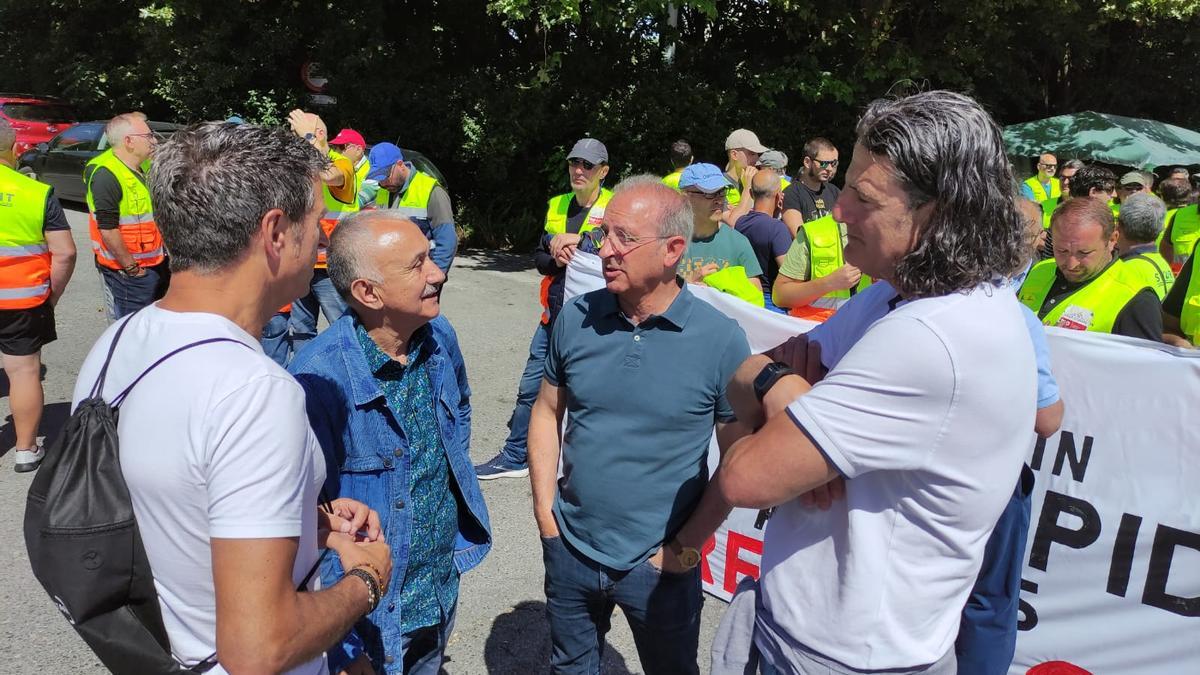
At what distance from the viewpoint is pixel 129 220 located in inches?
230

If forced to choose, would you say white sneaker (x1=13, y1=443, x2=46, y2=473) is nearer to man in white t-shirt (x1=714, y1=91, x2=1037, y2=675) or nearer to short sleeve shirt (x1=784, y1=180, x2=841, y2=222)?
man in white t-shirt (x1=714, y1=91, x2=1037, y2=675)

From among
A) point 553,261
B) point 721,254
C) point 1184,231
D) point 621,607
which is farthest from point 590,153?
point 1184,231

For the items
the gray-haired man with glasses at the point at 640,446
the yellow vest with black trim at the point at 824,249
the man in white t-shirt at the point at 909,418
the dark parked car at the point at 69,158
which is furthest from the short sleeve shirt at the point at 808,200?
the dark parked car at the point at 69,158

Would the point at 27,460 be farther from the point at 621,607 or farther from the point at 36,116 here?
the point at 36,116

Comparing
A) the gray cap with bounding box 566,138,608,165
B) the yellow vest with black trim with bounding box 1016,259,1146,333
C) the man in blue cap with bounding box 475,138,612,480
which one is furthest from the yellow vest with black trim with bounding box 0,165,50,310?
the yellow vest with black trim with bounding box 1016,259,1146,333

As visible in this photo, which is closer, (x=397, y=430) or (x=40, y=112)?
(x=397, y=430)

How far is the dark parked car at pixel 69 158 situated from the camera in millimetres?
15000

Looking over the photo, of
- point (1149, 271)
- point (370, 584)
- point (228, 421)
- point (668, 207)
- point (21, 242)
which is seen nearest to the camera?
point (228, 421)

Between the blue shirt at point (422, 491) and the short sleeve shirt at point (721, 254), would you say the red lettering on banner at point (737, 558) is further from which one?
the blue shirt at point (422, 491)

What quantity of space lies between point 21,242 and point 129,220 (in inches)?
39.5

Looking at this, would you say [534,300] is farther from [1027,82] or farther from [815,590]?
[1027,82]

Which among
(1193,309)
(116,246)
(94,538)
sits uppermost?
(94,538)

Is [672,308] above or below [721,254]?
above

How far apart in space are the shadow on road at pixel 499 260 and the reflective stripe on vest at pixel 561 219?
6.85 m
